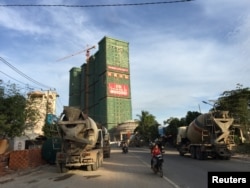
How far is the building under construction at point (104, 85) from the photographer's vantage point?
486 ft

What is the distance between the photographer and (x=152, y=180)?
46.6ft

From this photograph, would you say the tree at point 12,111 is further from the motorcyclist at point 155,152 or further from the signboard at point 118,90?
the signboard at point 118,90

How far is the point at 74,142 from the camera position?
19500 mm

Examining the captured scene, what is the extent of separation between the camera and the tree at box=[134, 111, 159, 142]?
8383 cm

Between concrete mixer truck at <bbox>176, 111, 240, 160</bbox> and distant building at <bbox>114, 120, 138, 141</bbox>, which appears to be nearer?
concrete mixer truck at <bbox>176, 111, 240, 160</bbox>

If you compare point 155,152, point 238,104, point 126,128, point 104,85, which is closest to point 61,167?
point 155,152

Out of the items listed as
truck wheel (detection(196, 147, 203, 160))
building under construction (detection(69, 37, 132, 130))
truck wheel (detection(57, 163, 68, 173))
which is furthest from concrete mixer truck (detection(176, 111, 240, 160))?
building under construction (detection(69, 37, 132, 130))

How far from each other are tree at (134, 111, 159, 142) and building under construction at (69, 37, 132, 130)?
53663 millimetres

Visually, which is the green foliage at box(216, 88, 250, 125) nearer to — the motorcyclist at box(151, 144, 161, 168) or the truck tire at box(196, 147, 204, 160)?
the truck tire at box(196, 147, 204, 160)

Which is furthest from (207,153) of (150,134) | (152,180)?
(150,134)

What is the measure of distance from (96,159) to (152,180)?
248 inches

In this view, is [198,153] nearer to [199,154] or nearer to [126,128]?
[199,154]

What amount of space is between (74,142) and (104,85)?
12829cm

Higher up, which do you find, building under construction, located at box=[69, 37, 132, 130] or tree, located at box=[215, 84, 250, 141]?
building under construction, located at box=[69, 37, 132, 130]
